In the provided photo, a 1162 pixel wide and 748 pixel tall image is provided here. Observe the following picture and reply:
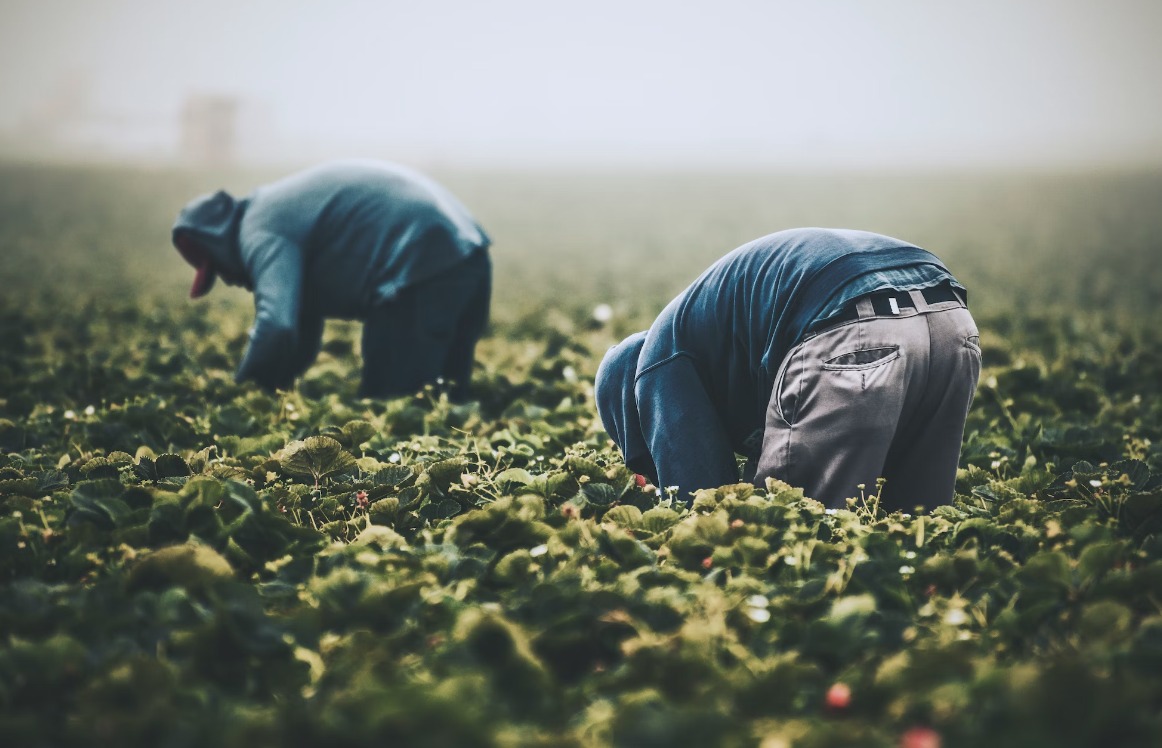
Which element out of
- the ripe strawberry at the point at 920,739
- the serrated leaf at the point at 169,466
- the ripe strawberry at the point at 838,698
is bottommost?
the serrated leaf at the point at 169,466

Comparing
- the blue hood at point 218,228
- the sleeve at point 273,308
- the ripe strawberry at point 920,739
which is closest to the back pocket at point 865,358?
→ the ripe strawberry at point 920,739

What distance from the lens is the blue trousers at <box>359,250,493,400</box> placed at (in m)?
4.81

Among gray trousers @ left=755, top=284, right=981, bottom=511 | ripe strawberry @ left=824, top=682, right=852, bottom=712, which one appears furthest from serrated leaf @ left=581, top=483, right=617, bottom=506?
ripe strawberry @ left=824, top=682, right=852, bottom=712

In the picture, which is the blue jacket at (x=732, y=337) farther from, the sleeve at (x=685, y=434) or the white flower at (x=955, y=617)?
the white flower at (x=955, y=617)

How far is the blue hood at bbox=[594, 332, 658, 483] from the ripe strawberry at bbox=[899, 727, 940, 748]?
1623 millimetres

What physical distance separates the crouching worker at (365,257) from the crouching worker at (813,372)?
184 cm

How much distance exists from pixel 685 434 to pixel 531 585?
80 cm

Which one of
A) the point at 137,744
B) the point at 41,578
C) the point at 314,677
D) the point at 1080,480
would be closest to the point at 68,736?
the point at 137,744

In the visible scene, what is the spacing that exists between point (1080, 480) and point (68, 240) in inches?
887

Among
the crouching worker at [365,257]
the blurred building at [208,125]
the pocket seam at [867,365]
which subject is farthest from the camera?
the blurred building at [208,125]

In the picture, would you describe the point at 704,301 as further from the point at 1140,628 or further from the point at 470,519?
the point at 1140,628

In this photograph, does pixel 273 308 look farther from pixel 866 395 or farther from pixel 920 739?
pixel 920 739

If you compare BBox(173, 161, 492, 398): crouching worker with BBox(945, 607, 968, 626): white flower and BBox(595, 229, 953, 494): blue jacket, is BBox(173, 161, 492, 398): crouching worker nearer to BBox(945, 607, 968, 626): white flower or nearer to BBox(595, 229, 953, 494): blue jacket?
BBox(595, 229, 953, 494): blue jacket

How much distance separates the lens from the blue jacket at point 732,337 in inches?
110
